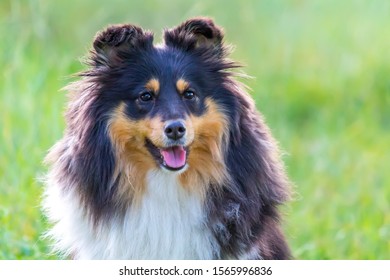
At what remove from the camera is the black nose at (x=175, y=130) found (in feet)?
19.6

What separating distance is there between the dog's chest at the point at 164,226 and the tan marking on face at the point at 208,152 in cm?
10

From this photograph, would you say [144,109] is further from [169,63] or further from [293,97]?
[293,97]

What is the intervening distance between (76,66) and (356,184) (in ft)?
9.64

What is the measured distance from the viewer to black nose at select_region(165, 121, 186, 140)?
235 inches

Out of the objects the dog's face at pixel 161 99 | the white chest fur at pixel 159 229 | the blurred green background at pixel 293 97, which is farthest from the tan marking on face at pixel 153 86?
the blurred green background at pixel 293 97

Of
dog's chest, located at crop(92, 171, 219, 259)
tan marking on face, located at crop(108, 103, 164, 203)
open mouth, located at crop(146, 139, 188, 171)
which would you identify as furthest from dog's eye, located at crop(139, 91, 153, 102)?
dog's chest, located at crop(92, 171, 219, 259)

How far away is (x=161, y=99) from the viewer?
20.2ft

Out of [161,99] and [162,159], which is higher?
[161,99]

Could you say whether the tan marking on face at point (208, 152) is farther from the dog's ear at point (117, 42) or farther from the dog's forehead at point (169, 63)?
the dog's ear at point (117, 42)

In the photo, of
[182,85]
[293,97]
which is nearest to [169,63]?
[182,85]

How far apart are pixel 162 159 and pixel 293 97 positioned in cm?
622

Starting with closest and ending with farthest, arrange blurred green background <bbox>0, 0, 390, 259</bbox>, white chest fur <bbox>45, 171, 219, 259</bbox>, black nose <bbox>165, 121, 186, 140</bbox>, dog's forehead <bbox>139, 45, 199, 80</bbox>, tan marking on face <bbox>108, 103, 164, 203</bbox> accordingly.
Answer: black nose <bbox>165, 121, 186, 140</bbox>, tan marking on face <bbox>108, 103, 164, 203</bbox>, dog's forehead <bbox>139, 45, 199, 80</bbox>, white chest fur <bbox>45, 171, 219, 259</bbox>, blurred green background <bbox>0, 0, 390, 259</bbox>

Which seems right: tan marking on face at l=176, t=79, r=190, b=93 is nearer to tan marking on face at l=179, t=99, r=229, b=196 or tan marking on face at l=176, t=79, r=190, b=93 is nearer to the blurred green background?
tan marking on face at l=179, t=99, r=229, b=196

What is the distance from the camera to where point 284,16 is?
38.3 ft
